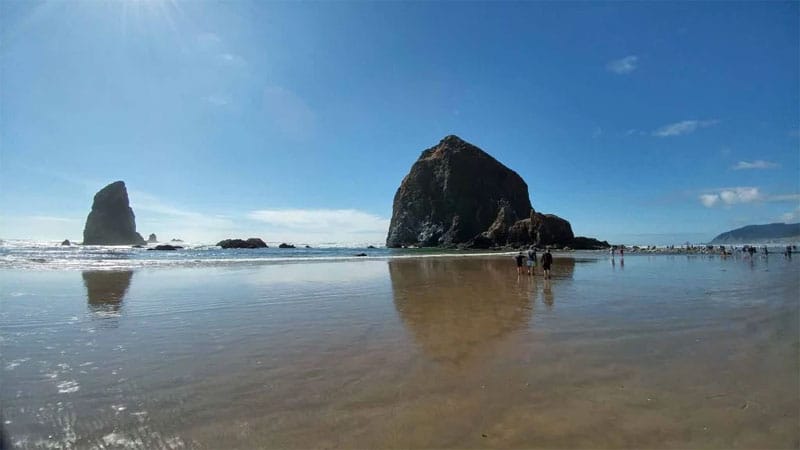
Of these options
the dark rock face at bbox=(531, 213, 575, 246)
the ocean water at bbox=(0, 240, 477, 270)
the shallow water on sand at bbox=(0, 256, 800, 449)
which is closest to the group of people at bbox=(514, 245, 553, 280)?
the shallow water on sand at bbox=(0, 256, 800, 449)

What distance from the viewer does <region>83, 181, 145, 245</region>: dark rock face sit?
130 metres

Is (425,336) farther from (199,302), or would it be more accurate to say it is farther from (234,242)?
(234,242)

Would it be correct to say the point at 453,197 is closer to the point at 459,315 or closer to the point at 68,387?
the point at 459,315

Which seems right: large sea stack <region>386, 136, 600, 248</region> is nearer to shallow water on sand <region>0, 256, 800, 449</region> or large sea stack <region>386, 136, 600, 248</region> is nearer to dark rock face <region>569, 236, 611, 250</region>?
dark rock face <region>569, 236, 611, 250</region>

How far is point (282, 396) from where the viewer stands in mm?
5117

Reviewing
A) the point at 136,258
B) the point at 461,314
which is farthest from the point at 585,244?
the point at 461,314

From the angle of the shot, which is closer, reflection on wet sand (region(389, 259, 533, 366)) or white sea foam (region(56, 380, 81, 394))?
white sea foam (region(56, 380, 81, 394))

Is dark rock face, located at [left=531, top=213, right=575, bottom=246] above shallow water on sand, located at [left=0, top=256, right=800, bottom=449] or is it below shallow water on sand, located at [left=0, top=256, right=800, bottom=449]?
above

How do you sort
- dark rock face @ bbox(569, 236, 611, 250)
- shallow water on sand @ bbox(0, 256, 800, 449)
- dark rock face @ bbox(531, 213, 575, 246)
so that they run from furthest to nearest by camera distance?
1. dark rock face @ bbox(569, 236, 611, 250)
2. dark rock face @ bbox(531, 213, 575, 246)
3. shallow water on sand @ bbox(0, 256, 800, 449)

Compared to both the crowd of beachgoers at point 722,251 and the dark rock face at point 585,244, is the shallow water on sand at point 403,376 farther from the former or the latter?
the dark rock face at point 585,244

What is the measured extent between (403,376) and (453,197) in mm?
107210

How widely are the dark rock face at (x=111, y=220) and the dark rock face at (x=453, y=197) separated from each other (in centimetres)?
9687

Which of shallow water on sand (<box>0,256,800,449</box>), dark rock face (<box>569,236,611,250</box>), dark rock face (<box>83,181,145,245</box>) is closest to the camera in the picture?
shallow water on sand (<box>0,256,800,449</box>)

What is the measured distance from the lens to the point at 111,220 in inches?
5221
